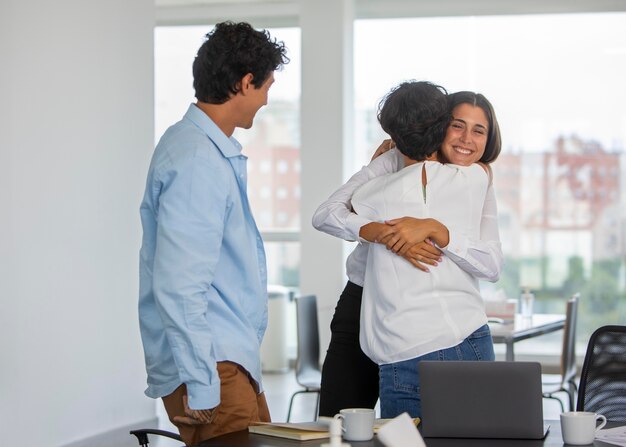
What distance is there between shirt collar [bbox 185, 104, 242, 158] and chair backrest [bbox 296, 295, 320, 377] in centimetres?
273

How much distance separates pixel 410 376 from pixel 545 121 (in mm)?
5904

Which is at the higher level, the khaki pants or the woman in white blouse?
the woman in white blouse

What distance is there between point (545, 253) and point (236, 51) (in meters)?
6.20

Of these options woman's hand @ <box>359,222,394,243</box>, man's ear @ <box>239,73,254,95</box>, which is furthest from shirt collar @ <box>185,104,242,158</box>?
woman's hand @ <box>359,222,394,243</box>

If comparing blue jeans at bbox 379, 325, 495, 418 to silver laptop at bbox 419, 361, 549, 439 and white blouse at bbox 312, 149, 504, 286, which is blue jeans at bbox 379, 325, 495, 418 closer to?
white blouse at bbox 312, 149, 504, 286

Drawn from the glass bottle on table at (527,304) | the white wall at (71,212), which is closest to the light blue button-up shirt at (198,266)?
the white wall at (71,212)

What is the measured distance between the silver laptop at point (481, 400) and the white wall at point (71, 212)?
8.91 ft

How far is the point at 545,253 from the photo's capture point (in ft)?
25.9

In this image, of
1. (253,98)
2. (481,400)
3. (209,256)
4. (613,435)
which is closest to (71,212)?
(253,98)

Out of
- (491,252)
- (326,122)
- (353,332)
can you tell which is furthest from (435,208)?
(326,122)

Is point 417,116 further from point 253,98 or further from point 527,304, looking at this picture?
point 527,304

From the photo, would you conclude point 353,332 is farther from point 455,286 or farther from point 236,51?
point 236,51

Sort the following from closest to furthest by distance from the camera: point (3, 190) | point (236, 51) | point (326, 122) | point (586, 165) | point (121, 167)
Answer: point (236, 51) → point (3, 190) → point (121, 167) → point (326, 122) → point (586, 165)

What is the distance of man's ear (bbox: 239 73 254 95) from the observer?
2.19 m
